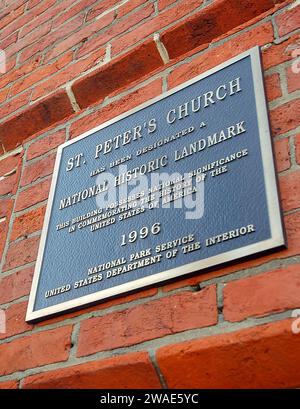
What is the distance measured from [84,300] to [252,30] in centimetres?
91

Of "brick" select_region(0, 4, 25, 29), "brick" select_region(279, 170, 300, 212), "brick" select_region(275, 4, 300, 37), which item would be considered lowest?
"brick" select_region(279, 170, 300, 212)

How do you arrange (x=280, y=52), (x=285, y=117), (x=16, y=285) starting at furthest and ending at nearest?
1. (x=16, y=285)
2. (x=280, y=52)
3. (x=285, y=117)

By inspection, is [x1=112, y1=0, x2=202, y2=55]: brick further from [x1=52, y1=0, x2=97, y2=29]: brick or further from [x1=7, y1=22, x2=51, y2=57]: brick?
[x1=7, y1=22, x2=51, y2=57]: brick

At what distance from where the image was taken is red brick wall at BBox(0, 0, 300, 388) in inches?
41.5

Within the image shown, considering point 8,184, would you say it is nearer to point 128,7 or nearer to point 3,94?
point 3,94

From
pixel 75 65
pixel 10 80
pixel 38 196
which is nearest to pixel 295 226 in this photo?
pixel 38 196

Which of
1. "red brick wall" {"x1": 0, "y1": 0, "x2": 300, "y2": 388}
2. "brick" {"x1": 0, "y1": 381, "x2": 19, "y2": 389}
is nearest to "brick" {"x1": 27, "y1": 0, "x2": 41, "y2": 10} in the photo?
"red brick wall" {"x1": 0, "y1": 0, "x2": 300, "y2": 388}

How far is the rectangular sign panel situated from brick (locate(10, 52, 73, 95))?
1.54ft

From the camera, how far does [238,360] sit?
3.35 ft

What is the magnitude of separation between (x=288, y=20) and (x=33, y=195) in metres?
0.95

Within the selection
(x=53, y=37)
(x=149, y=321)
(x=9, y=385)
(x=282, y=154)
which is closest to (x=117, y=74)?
(x=53, y=37)

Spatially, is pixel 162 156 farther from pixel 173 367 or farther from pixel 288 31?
pixel 173 367

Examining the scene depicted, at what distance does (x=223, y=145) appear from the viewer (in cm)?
133

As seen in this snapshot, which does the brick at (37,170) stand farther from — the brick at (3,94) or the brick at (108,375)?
the brick at (108,375)
